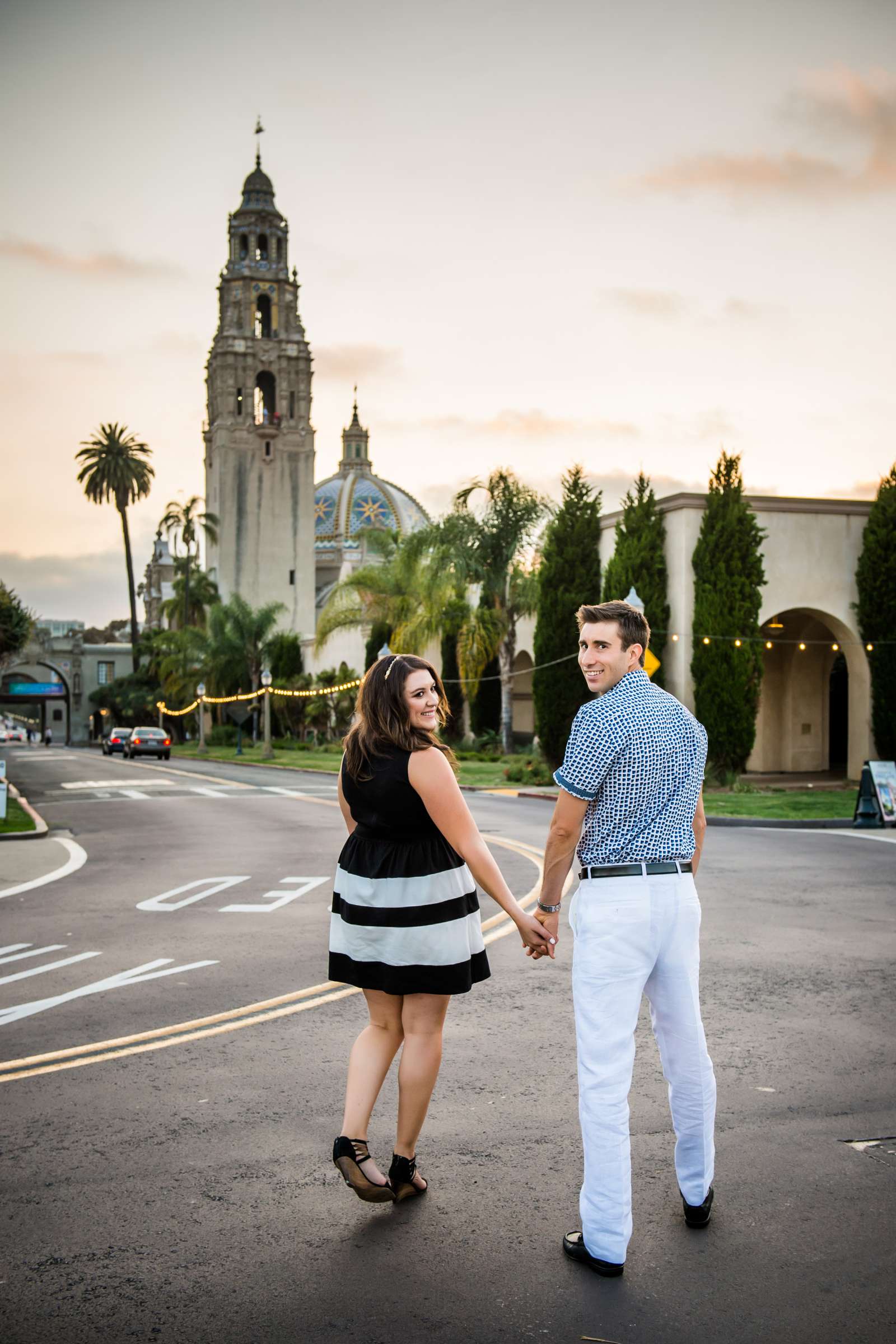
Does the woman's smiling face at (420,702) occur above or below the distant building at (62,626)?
below

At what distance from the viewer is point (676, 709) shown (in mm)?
4207

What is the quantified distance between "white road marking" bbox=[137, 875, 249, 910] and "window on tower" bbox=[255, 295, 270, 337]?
84.1 metres

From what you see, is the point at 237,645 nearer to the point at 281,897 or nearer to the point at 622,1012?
the point at 281,897

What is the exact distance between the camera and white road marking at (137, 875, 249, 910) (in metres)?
11.3

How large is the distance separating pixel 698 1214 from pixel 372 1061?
1266 millimetres

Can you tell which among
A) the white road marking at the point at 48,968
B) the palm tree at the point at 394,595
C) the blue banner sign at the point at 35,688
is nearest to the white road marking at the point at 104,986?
the white road marking at the point at 48,968

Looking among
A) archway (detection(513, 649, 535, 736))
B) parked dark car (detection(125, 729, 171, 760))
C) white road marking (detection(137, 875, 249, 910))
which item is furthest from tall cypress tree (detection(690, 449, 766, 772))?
parked dark car (detection(125, 729, 171, 760))

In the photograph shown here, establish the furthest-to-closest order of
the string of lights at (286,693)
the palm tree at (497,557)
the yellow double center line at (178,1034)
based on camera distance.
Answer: the string of lights at (286,693), the palm tree at (497,557), the yellow double center line at (178,1034)

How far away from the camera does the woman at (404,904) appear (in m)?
4.27

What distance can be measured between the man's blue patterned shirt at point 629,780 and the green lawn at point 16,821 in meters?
15.2

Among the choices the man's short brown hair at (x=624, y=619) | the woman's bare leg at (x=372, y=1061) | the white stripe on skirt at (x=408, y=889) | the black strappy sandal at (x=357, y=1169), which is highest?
the man's short brown hair at (x=624, y=619)

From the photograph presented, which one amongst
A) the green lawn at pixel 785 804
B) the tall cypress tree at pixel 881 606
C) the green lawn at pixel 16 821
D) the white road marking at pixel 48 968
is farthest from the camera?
the tall cypress tree at pixel 881 606

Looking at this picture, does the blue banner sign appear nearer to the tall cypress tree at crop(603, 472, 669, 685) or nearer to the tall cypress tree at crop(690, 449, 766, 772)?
the tall cypress tree at crop(603, 472, 669, 685)

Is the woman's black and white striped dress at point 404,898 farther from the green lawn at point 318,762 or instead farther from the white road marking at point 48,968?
the green lawn at point 318,762
